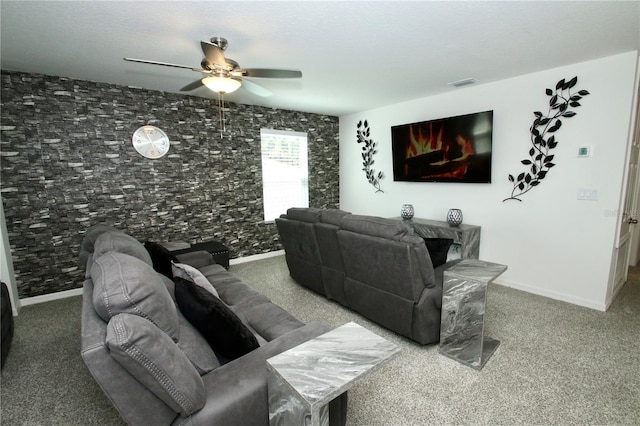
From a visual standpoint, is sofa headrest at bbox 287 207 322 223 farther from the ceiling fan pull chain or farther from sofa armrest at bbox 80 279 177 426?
sofa armrest at bbox 80 279 177 426

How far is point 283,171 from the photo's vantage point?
529 cm

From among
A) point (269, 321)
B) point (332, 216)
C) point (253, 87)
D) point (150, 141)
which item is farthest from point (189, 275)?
point (150, 141)

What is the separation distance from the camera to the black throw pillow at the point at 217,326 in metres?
1.43

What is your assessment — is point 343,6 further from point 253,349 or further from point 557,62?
point 557,62

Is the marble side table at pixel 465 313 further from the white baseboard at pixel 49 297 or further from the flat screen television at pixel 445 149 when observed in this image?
the white baseboard at pixel 49 297

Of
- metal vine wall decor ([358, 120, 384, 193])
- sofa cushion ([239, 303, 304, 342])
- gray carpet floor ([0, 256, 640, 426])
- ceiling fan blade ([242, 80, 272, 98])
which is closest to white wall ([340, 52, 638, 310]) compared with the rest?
gray carpet floor ([0, 256, 640, 426])

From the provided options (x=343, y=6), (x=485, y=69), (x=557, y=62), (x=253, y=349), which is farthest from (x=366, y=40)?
(x=253, y=349)

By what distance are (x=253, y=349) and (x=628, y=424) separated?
7.13ft

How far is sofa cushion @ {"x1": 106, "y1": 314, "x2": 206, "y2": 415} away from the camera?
3.18 ft

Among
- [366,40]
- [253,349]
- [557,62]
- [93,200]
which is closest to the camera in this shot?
[253,349]

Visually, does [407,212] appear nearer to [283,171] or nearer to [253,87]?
[283,171]

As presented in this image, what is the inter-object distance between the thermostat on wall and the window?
3870 millimetres

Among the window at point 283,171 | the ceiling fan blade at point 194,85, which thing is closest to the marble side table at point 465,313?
the ceiling fan blade at point 194,85

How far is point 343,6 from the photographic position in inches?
77.8
